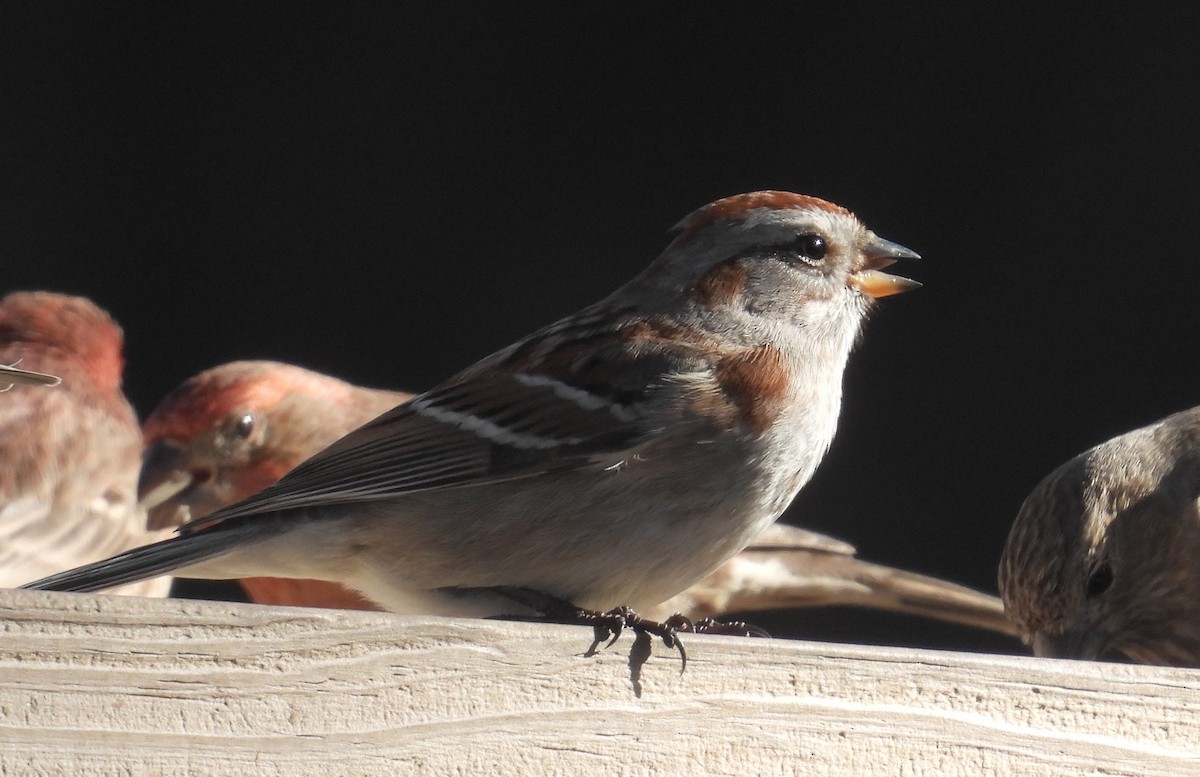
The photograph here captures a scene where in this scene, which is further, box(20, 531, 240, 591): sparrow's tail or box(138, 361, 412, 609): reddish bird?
box(138, 361, 412, 609): reddish bird

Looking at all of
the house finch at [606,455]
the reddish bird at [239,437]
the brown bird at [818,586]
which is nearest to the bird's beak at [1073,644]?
the brown bird at [818,586]

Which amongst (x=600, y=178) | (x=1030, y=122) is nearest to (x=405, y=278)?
(x=600, y=178)

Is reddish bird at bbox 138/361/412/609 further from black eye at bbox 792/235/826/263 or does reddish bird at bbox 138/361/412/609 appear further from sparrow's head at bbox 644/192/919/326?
black eye at bbox 792/235/826/263

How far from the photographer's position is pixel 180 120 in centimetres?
357

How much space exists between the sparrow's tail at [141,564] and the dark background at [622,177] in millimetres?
1902

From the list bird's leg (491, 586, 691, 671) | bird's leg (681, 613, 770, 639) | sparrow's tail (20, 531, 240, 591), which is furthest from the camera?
bird's leg (681, 613, 770, 639)

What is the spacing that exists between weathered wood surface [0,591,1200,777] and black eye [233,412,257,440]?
161 cm

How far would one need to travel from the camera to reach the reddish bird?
2.85m

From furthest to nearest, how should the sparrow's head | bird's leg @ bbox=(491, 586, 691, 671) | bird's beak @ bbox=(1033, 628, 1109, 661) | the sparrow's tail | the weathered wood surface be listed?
1. bird's beak @ bbox=(1033, 628, 1109, 661)
2. the sparrow's head
3. the sparrow's tail
4. bird's leg @ bbox=(491, 586, 691, 671)
5. the weathered wood surface

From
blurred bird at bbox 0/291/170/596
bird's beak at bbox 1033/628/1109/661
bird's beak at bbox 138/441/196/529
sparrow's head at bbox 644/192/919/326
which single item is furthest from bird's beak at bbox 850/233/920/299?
bird's beak at bbox 138/441/196/529

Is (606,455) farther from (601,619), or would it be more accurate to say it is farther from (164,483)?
(164,483)

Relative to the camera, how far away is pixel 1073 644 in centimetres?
246

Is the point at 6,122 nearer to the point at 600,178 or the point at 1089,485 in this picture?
the point at 600,178

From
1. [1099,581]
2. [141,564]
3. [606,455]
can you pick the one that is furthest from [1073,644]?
[141,564]
